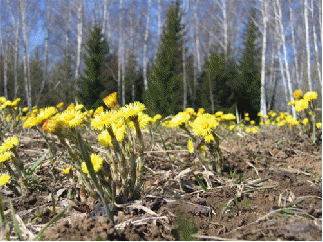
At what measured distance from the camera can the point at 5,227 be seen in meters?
1.06

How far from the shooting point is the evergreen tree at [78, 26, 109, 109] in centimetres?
1912

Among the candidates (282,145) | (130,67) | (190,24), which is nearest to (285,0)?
(190,24)

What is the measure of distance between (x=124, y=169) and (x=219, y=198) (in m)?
0.53

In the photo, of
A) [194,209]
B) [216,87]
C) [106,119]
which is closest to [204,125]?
[194,209]

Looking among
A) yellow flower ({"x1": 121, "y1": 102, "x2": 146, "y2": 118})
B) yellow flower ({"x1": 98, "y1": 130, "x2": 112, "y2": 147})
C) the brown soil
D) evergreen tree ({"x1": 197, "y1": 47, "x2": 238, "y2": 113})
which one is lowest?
the brown soil

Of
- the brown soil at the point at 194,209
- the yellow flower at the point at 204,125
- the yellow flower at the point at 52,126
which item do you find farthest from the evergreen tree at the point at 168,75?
the yellow flower at the point at 52,126

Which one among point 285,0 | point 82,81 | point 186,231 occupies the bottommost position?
point 186,231

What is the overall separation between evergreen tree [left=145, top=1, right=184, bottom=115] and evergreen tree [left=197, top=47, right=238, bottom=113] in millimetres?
1753

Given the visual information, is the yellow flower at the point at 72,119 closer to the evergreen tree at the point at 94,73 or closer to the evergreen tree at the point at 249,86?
the evergreen tree at the point at 94,73

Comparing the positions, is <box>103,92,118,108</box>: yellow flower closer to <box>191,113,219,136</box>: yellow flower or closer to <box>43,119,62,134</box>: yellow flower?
<box>43,119,62,134</box>: yellow flower

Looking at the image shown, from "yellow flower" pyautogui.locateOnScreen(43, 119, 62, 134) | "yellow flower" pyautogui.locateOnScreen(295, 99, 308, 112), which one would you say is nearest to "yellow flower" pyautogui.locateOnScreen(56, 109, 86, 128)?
"yellow flower" pyautogui.locateOnScreen(43, 119, 62, 134)

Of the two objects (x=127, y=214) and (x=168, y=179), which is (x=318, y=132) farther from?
(x=127, y=214)

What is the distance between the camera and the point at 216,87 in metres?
20.3

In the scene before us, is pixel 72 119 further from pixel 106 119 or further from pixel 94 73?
pixel 94 73
